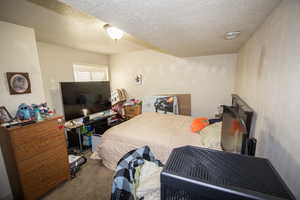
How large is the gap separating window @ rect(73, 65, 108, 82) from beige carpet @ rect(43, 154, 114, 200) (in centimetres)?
231

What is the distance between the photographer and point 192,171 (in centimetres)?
49

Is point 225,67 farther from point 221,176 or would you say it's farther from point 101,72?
point 101,72

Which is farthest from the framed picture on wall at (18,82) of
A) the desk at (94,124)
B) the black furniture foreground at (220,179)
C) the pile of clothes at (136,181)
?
the black furniture foreground at (220,179)

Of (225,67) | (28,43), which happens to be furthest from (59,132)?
(225,67)

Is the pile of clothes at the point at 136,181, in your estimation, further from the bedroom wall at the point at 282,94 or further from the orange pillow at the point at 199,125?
the orange pillow at the point at 199,125

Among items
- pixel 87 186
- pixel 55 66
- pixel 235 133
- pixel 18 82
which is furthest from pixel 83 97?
pixel 235 133

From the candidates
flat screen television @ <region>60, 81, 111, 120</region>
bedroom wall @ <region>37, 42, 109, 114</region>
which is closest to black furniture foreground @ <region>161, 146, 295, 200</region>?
flat screen television @ <region>60, 81, 111, 120</region>

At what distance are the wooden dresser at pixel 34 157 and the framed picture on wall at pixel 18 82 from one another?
54cm

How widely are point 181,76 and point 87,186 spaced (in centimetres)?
307

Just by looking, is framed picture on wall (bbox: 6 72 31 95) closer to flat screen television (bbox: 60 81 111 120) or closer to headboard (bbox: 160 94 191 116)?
flat screen television (bbox: 60 81 111 120)

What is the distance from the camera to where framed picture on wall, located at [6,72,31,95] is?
1.65m

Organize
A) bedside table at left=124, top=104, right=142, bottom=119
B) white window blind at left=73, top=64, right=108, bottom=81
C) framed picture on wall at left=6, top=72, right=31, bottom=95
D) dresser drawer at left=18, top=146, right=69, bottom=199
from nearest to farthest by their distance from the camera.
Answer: dresser drawer at left=18, top=146, right=69, bottom=199 < framed picture on wall at left=6, top=72, right=31, bottom=95 < white window blind at left=73, top=64, right=108, bottom=81 < bedside table at left=124, top=104, right=142, bottom=119

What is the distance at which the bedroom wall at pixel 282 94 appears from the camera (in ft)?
2.19

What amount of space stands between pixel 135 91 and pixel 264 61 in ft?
11.0
